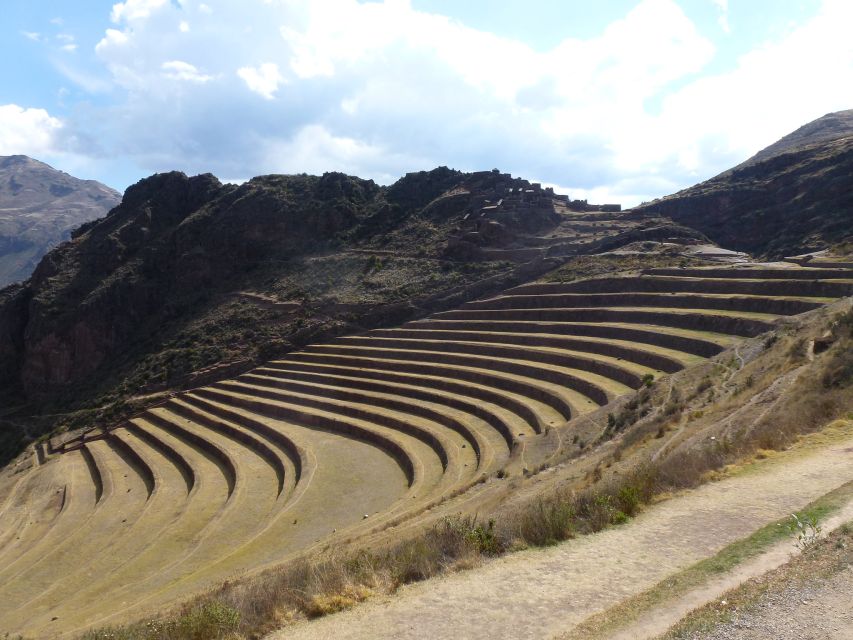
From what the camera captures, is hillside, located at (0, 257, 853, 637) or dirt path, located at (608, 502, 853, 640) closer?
dirt path, located at (608, 502, 853, 640)

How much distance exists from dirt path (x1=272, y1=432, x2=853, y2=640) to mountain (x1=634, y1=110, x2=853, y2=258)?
3092 centimetres

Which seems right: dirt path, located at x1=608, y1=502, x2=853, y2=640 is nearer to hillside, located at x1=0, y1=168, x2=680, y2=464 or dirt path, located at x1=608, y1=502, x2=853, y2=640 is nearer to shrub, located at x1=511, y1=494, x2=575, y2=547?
shrub, located at x1=511, y1=494, x2=575, y2=547

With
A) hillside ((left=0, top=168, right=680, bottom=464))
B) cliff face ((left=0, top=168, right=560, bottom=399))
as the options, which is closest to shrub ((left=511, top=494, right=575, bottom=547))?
hillside ((left=0, top=168, right=680, bottom=464))

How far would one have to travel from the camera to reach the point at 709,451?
32.1ft

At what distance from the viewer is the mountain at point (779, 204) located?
34875mm

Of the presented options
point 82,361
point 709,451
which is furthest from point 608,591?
point 82,361

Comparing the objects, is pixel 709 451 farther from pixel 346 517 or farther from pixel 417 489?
pixel 346 517

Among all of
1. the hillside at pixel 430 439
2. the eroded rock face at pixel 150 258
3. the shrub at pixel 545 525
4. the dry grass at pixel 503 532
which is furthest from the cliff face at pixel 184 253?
the shrub at pixel 545 525

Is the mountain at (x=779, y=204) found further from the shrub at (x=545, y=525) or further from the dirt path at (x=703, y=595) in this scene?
the dirt path at (x=703, y=595)

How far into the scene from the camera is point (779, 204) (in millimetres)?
40531

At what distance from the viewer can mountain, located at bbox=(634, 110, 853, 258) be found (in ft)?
114

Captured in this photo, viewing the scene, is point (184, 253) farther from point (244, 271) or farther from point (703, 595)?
point (703, 595)

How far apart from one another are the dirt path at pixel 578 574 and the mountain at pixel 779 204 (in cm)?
3092

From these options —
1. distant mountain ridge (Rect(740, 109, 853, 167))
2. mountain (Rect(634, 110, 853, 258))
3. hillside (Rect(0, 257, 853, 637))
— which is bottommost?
hillside (Rect(0, 257, 853, 637))
